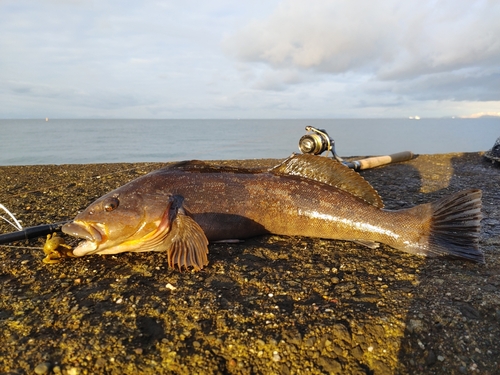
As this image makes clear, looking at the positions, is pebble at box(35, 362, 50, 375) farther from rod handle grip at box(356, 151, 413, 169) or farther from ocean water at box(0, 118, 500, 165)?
ocean water at box(0, 118, 500, 165)

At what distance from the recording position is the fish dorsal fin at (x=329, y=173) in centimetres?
363

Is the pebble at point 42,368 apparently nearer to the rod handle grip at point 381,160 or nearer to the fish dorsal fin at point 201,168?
the fish dorsal fin at point 201,168

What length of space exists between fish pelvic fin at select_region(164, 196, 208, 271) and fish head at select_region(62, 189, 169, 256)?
0.37 ft

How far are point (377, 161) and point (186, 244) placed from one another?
6.13 meters

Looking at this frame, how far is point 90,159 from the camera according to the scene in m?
18.4

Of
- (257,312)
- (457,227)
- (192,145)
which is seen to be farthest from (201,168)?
(192,145)

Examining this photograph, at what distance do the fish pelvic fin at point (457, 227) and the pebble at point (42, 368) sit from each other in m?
3.09

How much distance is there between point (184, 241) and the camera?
3.16m

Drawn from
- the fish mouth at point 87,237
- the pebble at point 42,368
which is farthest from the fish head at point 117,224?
the pebble at point 42,368

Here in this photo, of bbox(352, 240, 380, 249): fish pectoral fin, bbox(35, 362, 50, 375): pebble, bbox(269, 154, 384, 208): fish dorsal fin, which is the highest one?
bbox(269, 154, 384, 208): fish dorsal fin

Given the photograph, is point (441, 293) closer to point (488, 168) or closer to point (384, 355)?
point (384, 355)

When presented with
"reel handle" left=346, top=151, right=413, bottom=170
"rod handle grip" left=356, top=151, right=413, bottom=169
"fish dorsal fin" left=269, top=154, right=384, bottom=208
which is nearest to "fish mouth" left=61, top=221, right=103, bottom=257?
"fish dorsal fin" left=269, top=154, right=384, bottom=208

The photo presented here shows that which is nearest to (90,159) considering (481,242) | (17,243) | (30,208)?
(30,208)

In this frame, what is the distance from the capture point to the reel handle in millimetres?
7185
